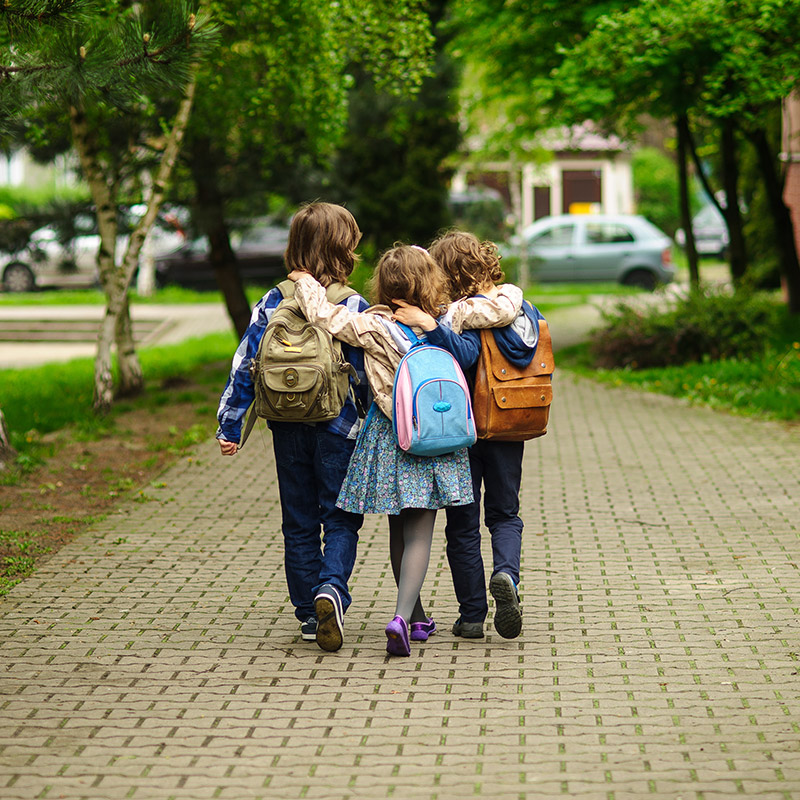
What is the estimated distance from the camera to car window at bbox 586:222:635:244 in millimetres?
26094

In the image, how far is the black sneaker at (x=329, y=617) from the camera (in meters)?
4.73

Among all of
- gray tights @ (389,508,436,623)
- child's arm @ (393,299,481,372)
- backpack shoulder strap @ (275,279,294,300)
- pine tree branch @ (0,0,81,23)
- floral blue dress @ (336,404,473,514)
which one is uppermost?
pine tree branch @ (0,0,81,23)

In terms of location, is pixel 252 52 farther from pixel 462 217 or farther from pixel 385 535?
pixel 462 217

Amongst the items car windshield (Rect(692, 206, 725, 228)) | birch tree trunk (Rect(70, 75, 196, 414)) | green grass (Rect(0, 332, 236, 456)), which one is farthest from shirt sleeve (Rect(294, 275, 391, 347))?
car windshield (Rect(692, 206, 725, 228))

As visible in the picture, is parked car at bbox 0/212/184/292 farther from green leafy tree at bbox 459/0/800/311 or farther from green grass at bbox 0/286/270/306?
green grass at bbox 0/286/270/306

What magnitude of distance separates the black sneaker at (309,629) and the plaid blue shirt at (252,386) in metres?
0.83

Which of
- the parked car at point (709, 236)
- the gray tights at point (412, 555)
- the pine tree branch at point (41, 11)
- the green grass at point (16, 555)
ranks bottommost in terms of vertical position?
the parked car at point (709, 236)

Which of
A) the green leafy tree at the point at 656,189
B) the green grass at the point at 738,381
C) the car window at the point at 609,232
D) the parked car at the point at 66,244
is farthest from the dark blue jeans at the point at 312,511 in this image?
the green leafy tree at the point at 656,189

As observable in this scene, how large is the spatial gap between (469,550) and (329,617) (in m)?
0.65

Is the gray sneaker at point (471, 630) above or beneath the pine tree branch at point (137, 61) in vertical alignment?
beneath

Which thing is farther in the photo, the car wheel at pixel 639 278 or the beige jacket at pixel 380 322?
the car wheel at pixel 639 278

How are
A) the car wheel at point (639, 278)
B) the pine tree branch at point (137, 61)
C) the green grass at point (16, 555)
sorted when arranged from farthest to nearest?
the car wheel at point (639, 278)
the pine tree branch at point (137, 61)
the green grass at point (16, 555)

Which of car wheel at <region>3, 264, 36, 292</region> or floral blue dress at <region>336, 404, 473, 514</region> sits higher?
floral blue dress at <region>336, 404, 473, 514</region>

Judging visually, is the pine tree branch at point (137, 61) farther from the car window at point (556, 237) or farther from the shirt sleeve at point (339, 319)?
the car window at point (556, 237)
